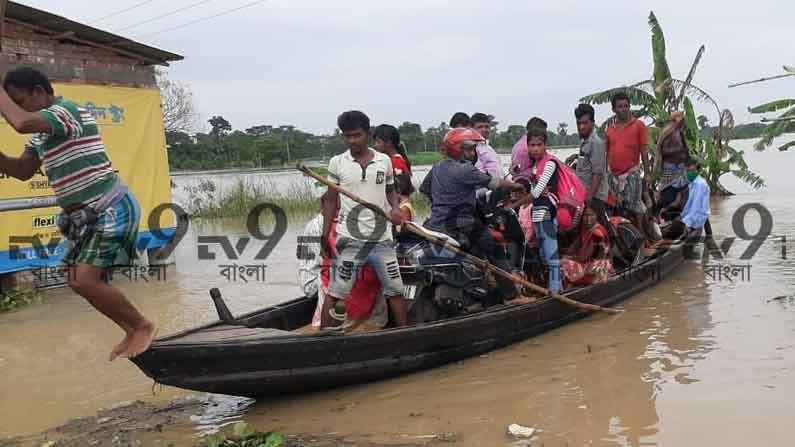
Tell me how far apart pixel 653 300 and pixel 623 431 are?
3.59m

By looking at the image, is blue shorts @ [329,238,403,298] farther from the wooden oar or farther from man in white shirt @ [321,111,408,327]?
the wooden oar

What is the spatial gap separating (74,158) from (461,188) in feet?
9.61

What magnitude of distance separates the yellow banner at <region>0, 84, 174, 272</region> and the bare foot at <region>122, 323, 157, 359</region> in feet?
16.8

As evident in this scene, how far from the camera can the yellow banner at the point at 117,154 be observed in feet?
27.5

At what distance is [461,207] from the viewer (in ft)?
19.0

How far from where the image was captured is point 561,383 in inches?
199

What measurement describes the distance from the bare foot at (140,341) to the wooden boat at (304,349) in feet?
0.17

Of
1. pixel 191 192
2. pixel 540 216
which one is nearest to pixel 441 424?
pixel 540 216

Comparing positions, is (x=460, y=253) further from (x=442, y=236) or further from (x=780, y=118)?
(x=780, y=118)

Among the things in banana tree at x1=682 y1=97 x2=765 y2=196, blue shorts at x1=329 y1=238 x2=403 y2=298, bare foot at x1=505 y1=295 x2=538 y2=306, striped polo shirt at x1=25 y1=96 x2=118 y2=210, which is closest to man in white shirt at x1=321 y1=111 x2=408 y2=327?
blue shorts at x1=329 y1=238 x2=403 y2=298

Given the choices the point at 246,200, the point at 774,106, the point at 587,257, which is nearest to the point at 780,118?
the point at 774,106

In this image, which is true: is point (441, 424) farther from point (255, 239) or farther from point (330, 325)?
point (255, 239)

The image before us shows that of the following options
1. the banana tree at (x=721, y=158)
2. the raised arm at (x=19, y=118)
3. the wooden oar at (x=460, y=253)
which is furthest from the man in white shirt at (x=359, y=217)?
the banana tree at (x=721, y=158)

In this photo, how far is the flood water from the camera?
4.26 meters
